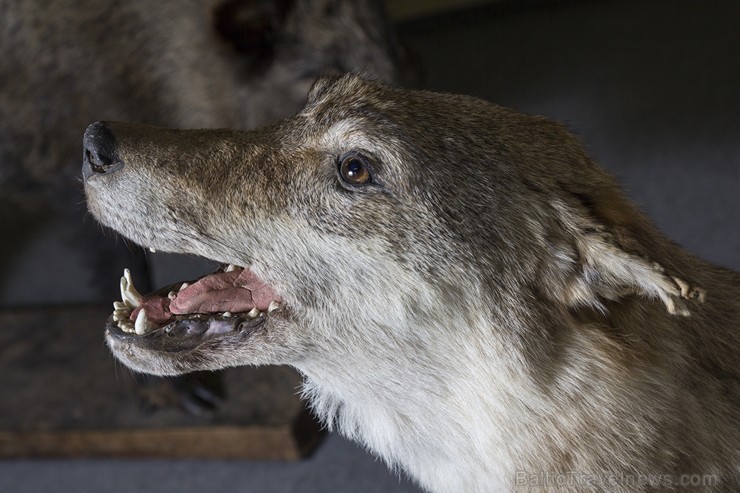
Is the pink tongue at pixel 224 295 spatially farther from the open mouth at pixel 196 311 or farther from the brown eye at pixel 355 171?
the brown eye at pixel 355 171

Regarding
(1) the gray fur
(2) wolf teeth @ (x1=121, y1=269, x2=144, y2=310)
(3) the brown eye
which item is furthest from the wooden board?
(3) the brown eye

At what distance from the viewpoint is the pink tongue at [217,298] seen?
1.52 meters

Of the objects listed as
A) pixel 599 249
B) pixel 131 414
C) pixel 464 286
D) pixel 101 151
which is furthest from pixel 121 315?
A: pixel 131 414

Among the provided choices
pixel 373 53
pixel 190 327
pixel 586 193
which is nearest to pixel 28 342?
pixel 373 53

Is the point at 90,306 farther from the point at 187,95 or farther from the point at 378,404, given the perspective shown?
the point at 378,404

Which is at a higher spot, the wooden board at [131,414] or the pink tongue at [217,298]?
the pink tongue at [217,298]

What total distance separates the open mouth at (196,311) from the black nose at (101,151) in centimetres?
23

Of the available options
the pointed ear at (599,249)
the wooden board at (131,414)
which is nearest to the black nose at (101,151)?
the pointed ear at (599,249)

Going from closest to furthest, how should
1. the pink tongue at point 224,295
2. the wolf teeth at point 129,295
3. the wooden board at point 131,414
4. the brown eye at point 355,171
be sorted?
the brown eye at point 355,171, the pink tongue at point 224,295, the wolf teeth at point 129,295, the wooden board at point 131,414

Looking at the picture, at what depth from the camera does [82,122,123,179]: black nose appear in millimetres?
1476

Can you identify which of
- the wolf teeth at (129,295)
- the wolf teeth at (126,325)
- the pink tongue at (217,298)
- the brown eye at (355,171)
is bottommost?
the wolf teeth at (126,325)

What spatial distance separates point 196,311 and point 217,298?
4 cm

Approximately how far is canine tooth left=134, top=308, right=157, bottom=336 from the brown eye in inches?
17.5

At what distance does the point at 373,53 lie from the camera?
2.66 m
